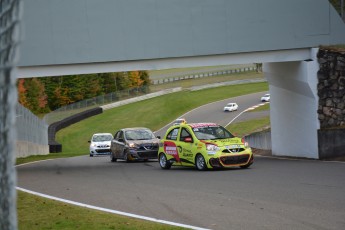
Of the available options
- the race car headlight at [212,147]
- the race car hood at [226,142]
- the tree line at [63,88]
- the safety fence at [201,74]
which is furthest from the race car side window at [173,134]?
the safety fence at [201,74]

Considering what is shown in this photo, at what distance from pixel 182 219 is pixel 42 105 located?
→ 8416cm

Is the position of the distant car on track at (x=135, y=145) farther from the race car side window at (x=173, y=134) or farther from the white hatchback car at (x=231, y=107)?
the white hatchback car at (x=231, y=107)

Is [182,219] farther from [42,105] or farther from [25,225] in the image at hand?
[42,105]

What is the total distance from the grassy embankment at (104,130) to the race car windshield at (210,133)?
26.8 ft

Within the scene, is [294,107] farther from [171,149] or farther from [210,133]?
[171,149]

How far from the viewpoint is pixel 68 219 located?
10.7 m

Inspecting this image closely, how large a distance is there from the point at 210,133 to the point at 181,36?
4.91m

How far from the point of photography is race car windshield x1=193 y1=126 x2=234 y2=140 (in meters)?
22.2

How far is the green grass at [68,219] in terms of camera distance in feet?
32.5

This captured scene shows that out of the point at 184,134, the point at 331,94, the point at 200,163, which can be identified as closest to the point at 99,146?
the point at 331,94

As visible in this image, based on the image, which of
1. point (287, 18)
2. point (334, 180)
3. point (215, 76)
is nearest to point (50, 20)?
point (287, 18)

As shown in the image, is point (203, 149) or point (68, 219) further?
point (203, 149)

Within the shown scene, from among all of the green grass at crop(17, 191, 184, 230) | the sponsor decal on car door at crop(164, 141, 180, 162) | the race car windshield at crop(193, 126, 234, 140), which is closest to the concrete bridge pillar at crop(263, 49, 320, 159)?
the race car windshield at crop(193, 126, 234, 140)

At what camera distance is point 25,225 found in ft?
33.8
